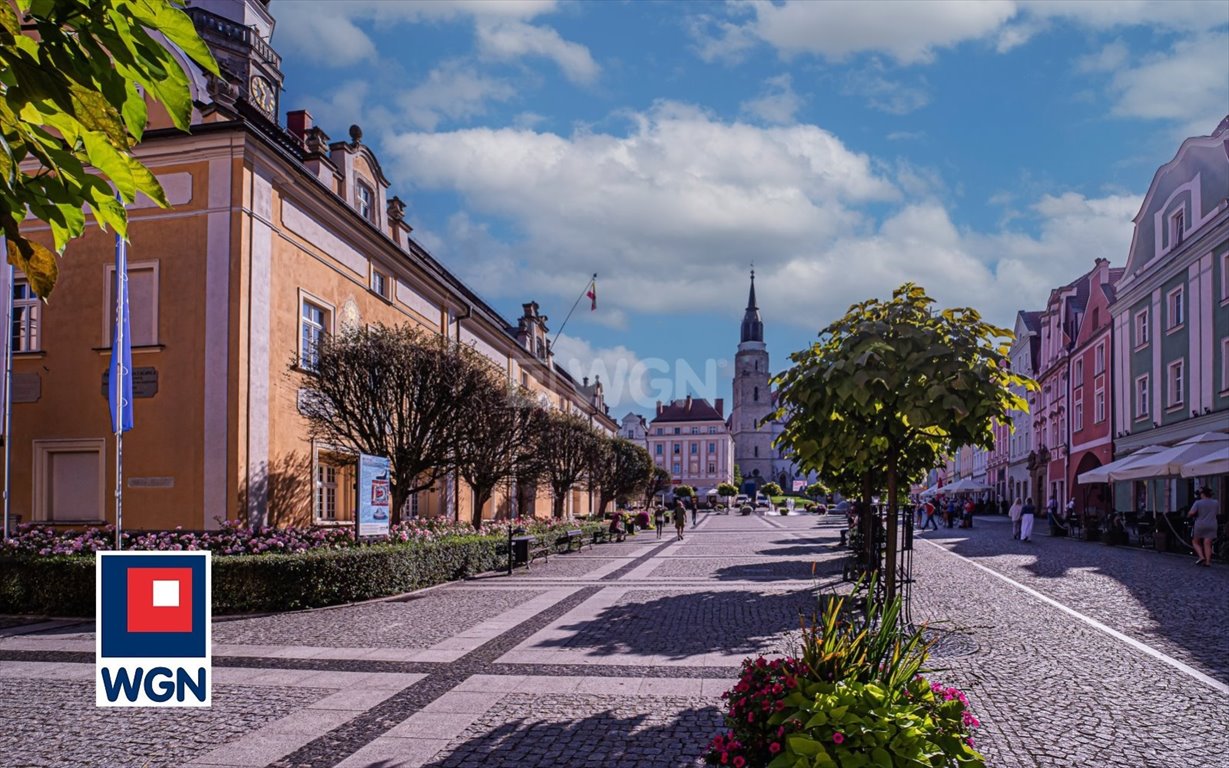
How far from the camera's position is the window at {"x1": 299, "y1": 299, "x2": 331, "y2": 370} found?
2056cm


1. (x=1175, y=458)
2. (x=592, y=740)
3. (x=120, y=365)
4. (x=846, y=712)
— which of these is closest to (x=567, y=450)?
(x=1175, y=458)

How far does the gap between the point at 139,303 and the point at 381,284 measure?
7.37m

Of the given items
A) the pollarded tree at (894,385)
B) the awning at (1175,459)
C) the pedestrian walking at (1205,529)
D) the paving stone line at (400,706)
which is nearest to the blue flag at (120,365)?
the paving stone line at (400,706)

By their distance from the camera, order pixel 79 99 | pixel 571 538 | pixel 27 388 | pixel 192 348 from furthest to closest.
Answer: pixel 571 538, pixel 27 388, pixel 192 348, pixel 79 99

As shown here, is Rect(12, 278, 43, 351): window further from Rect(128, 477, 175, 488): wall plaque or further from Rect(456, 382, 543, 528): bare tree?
Rect(456, 382, 543, 528): bare tree

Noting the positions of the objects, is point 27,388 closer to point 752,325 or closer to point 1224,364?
point 1224,364

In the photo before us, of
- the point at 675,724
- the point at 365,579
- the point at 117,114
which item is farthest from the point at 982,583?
the point at 117,114

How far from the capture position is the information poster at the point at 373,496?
1652 cm

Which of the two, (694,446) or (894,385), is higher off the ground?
(894,385)

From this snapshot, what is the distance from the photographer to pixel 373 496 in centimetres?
1694

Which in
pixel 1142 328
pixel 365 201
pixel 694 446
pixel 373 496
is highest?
pixel 365 201

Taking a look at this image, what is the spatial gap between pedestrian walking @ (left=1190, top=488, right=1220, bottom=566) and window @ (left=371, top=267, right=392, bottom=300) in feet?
66.0

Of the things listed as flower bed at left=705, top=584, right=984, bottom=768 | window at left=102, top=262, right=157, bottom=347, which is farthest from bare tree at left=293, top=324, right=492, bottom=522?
flower bed at left=705, top=584, right=984, bottom=768

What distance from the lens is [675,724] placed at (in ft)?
22.7
